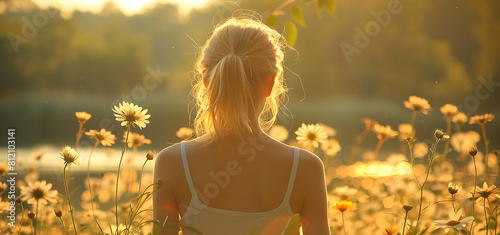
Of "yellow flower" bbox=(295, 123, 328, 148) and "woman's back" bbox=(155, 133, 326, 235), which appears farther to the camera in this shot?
"yellow flower" bbox=(295, 123, 328, 148)

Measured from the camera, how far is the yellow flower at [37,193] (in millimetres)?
1284

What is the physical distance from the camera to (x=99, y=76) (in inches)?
403

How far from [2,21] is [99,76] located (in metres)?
2.70

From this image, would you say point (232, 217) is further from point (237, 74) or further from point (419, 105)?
point (419, 105)

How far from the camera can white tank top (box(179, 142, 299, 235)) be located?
104 centimetres

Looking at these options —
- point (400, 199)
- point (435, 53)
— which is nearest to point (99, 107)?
point (435, 53)

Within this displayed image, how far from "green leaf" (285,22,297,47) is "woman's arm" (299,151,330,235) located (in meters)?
0.33

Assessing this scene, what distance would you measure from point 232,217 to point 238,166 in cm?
11

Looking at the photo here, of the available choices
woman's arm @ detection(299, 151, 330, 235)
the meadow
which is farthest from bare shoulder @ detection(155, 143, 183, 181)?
the meadow

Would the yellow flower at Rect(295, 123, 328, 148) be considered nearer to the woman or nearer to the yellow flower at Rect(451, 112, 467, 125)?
the woman

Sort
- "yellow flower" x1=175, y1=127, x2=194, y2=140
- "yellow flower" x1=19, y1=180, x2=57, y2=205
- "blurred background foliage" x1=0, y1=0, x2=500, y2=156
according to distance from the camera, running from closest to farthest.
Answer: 1. "yellow flower" x1=19, y1=180, x2=57, y2=205
2. "yellow flower" x1=175, y1=127, x2=194, y2=140
3. "blurred background foliage" x1=0, y1=0, x2=500, y2=156

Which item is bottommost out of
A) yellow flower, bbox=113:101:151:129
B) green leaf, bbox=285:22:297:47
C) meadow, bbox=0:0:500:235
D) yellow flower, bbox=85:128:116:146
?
yellow flower, bbox=85:128:116:146

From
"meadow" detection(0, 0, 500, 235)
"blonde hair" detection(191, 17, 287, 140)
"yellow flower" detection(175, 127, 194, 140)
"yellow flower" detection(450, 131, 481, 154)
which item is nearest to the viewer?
"blonde hair" detection(191, 17, 287, 140)

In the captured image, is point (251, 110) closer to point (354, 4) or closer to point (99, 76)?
point (354, 4)
